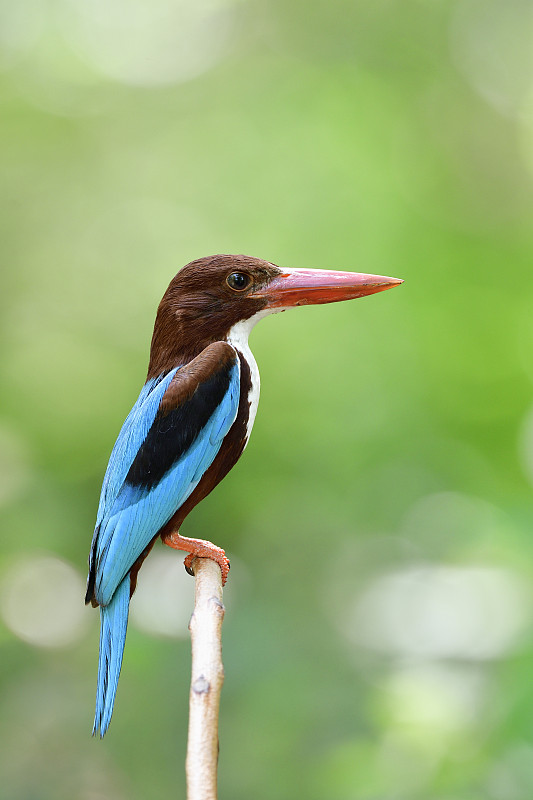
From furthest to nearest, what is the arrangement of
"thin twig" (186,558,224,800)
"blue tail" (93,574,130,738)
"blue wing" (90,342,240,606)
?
"blue wing" (90,342,240,606) < "blue tail" (93,574,130,738) < "thin twig" (186,558,224,800)

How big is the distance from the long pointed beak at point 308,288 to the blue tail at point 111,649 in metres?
0.63

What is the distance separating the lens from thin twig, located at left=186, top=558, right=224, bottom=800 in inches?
39.1

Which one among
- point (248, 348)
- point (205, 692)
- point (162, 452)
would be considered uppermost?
point (248, 348)

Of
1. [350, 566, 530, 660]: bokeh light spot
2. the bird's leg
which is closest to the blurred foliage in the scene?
[350, 566, 530, 660]: bokeh light spot

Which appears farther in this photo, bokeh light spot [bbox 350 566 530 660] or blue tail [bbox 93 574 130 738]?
bokeh light spot [bbox 350 566 530 660]

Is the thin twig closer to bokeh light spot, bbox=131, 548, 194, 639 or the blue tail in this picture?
the blue tail

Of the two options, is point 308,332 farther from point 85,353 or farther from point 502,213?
point 502,213

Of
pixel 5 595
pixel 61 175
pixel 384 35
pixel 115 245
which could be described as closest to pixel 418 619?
pixel 5 595

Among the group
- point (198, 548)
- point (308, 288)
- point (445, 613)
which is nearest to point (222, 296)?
point (308, 288)

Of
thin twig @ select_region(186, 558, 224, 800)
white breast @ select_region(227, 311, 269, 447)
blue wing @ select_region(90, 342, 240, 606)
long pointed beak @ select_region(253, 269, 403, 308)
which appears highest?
long pointed beak @ select_region(253, 269, 403, 308)

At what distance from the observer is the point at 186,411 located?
1632 mm

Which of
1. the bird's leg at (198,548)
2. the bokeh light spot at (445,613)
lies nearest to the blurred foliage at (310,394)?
the bokeh light spot at (445,613)

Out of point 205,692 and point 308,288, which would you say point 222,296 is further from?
point 205,692

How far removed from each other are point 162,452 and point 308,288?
0.44 m
